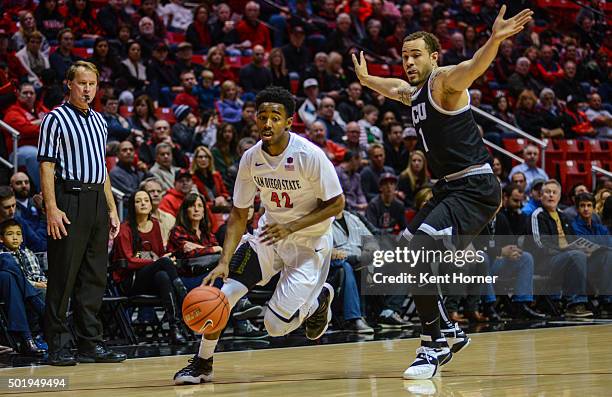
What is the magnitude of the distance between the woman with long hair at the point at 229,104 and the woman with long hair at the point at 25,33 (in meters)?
2.30

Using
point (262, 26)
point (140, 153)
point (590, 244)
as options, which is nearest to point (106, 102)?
point (140, 153)

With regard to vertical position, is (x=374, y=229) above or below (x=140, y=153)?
below

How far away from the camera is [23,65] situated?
40.2 feet

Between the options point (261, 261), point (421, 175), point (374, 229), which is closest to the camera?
point (261, 261)

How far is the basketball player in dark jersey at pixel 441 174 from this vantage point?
6.11m

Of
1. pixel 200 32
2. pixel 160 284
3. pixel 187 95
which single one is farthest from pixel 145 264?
pixel 200 32

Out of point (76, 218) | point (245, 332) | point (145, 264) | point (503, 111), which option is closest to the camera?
point (76, 218)

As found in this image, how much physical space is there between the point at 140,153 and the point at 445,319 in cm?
561

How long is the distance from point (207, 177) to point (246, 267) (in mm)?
4857

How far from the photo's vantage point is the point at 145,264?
343 inches

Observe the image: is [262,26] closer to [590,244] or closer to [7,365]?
[590,244]

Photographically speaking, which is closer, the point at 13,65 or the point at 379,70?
the point at 13,65

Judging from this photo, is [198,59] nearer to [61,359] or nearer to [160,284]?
[160,284]

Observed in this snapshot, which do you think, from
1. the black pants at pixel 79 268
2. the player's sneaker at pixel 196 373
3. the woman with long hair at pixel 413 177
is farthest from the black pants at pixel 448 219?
the woman with long hair at pixel 413 177
